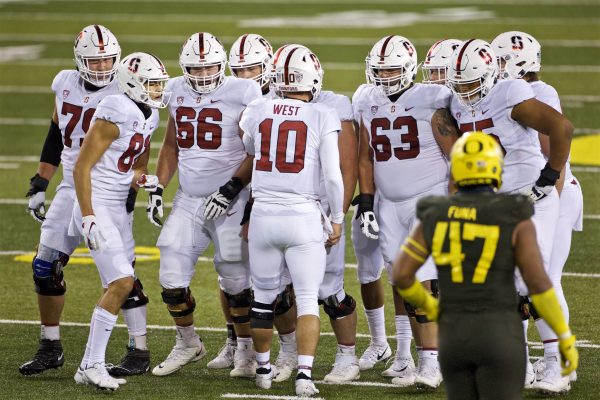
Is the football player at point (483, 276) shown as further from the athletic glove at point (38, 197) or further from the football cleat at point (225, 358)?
the athletic glove at point (38, 197)

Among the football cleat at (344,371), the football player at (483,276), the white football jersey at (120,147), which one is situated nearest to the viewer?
the football player at (483,276)

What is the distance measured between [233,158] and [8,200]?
16.1 ft

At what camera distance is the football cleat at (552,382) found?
6462mm

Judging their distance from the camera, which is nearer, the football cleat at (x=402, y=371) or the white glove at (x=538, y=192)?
the white glove at (x=538, y=192)

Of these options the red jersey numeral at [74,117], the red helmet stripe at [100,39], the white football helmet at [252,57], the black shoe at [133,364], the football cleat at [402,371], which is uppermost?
the red helmet stripe at [100,39]

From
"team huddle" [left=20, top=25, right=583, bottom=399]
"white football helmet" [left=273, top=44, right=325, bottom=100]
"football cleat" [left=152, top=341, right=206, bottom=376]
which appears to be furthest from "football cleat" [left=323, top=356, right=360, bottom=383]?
"white football helmet" [left=273, top=44, right=325, bottom=100]

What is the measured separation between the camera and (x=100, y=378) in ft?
21.6

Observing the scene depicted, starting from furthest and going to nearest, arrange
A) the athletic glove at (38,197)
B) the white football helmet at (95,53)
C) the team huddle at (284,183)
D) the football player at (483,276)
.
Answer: the athletic glove at (38,197) → the white football helmet at (95,53) → the team huddle at (284,183) → the football player at (483,276)

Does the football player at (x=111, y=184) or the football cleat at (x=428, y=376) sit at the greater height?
the football player at (x=111, y=184)

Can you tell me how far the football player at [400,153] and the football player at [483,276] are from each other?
1864 mm

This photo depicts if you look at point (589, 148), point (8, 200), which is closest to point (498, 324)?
point (8, 200)

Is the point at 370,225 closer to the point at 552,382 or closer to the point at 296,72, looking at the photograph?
the point at 296,72

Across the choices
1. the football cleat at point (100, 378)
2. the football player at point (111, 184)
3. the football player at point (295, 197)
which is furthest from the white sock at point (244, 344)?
the football cleat at point (100, 378)

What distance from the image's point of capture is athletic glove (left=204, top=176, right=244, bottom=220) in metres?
A: 6.95
